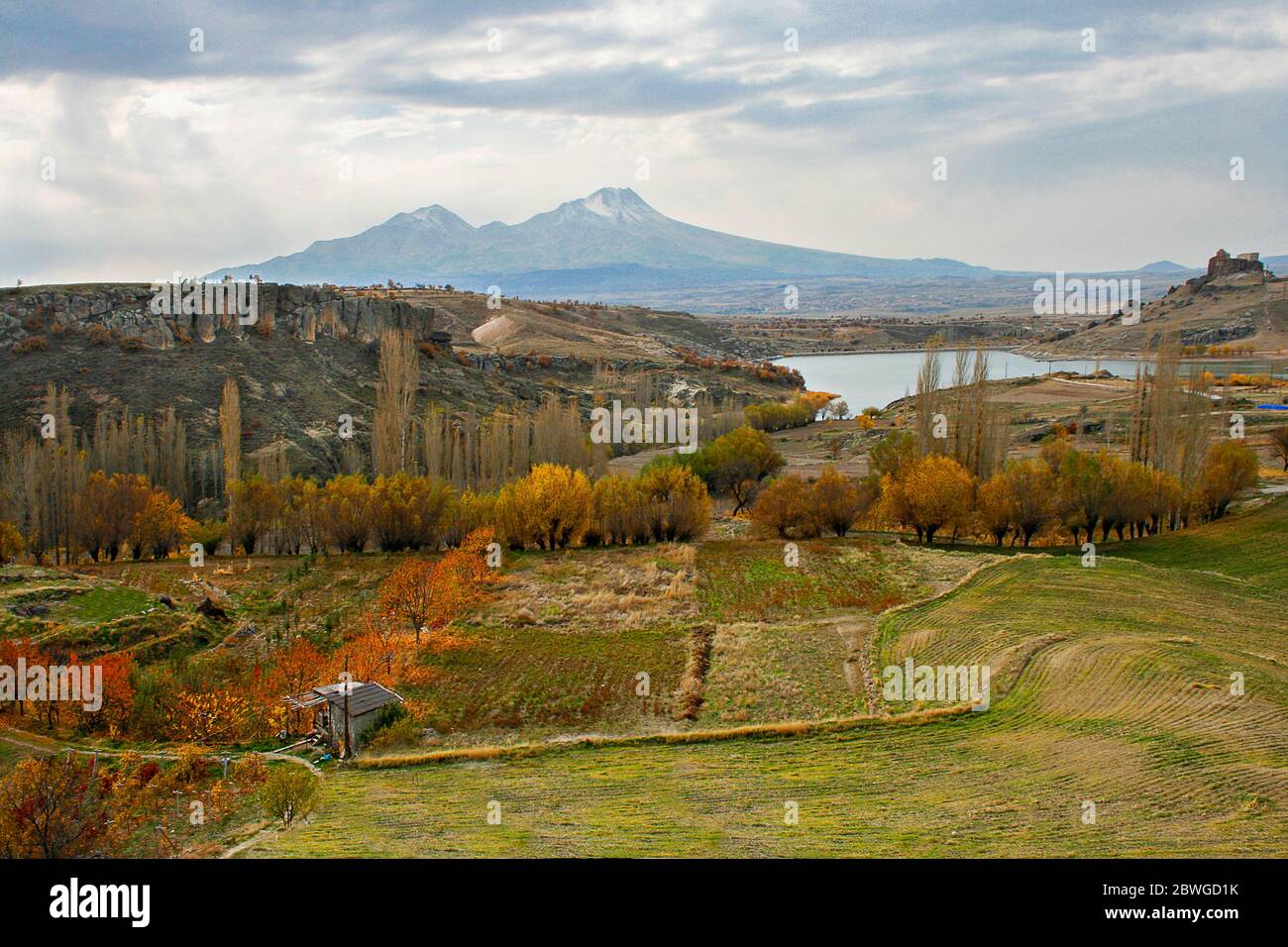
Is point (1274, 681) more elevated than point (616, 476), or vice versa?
point (616, 476)

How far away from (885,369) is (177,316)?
11611 centimetres

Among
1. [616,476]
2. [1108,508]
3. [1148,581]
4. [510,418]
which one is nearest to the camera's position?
[1148,581]

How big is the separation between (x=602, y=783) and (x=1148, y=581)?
22.6 m

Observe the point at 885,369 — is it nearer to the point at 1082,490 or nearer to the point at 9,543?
the point at 1082,490

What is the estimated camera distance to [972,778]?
15.2 meters

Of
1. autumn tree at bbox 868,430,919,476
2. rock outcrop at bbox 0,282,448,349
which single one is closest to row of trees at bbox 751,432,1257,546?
autumn tree at bbox 868,430,919,476

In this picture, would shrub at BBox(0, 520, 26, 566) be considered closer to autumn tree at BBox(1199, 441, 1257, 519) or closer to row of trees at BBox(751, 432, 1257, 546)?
row of trees at BBox(751, 432, 1257, 546)

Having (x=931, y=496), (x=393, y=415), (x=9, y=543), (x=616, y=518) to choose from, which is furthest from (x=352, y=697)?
(x=393, y=415)

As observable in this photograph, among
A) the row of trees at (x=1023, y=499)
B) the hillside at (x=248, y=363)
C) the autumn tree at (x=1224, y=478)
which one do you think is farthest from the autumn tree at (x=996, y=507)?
the hillside at (x=248, y=363)

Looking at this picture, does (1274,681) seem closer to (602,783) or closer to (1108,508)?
(602,783)

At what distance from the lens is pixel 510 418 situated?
6366 cm

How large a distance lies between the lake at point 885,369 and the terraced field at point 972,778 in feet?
258
